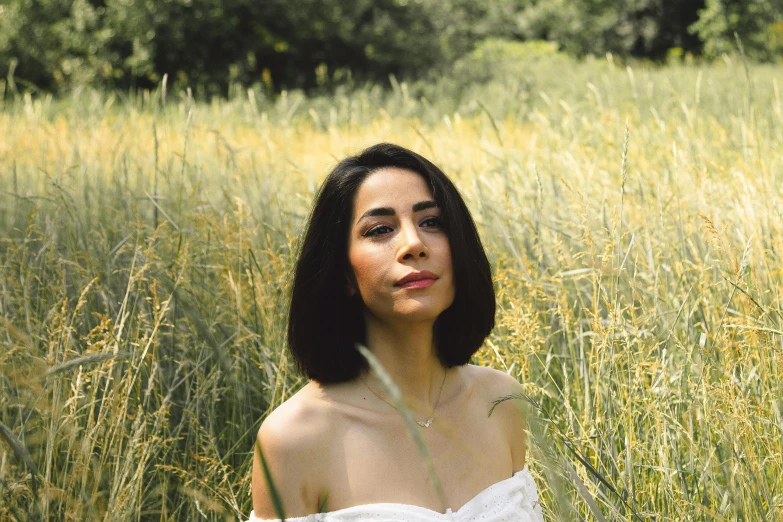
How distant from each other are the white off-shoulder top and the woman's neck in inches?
10.0

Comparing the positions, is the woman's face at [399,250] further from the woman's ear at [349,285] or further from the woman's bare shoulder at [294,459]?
the woman's bare shoulder at [294,459]

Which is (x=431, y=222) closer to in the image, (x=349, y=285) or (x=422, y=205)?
(x=422, y=205)

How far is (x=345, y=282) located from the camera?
2.06 meters

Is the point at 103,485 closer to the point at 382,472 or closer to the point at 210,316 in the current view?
the point at 210,316

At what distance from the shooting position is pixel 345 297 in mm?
2062

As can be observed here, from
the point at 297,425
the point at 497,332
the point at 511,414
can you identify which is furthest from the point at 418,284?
the point at 497,332

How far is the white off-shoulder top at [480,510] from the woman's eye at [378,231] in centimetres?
61

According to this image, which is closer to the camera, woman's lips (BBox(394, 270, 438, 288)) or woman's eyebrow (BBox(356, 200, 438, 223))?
woman's lips (BBox(394, 270, 438, 288))

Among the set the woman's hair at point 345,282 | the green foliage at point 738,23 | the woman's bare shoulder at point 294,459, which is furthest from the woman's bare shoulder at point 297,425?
the green foliage at point 738,23

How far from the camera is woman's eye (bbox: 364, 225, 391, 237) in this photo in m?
1.95

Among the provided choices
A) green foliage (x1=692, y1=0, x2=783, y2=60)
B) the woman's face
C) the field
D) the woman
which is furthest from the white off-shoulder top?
green foliage (x1=692, y1=0, x2=783, y2=60)

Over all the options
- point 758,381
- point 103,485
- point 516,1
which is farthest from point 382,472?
point 516,1

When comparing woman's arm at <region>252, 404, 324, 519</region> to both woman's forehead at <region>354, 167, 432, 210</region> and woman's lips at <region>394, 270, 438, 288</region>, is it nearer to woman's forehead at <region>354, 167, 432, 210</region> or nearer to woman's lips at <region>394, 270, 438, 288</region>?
woman's lips at <region>394, 270, 438, 288</region>

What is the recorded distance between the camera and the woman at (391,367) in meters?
1.85
